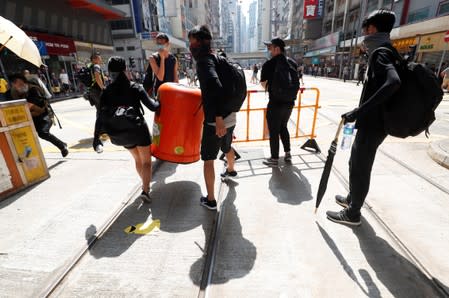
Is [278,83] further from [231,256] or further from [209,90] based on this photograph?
[231,256]

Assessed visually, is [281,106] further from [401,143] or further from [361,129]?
[401,143]

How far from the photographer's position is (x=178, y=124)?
3.41 metres

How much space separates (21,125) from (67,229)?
195 centimetres

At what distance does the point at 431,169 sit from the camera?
4320mm

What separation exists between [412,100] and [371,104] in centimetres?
33

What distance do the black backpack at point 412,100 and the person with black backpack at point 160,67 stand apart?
11.2 ft

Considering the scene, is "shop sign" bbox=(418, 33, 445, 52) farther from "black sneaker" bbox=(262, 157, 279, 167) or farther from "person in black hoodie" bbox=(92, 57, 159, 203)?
"person in black hoodie" bbox=(92, 57, 159, 203)

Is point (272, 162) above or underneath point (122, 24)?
underneath

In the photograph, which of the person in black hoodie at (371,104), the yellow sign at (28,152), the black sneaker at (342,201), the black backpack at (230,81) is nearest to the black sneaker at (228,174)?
the black backpack at (230,81)

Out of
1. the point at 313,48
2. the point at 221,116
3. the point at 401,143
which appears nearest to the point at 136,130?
the point at 221,116

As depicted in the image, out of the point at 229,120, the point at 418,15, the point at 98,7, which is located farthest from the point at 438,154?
the point at 98,7

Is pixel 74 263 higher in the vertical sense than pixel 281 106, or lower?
lower

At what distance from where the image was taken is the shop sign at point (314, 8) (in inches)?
2165

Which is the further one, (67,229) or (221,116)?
(67,229)
